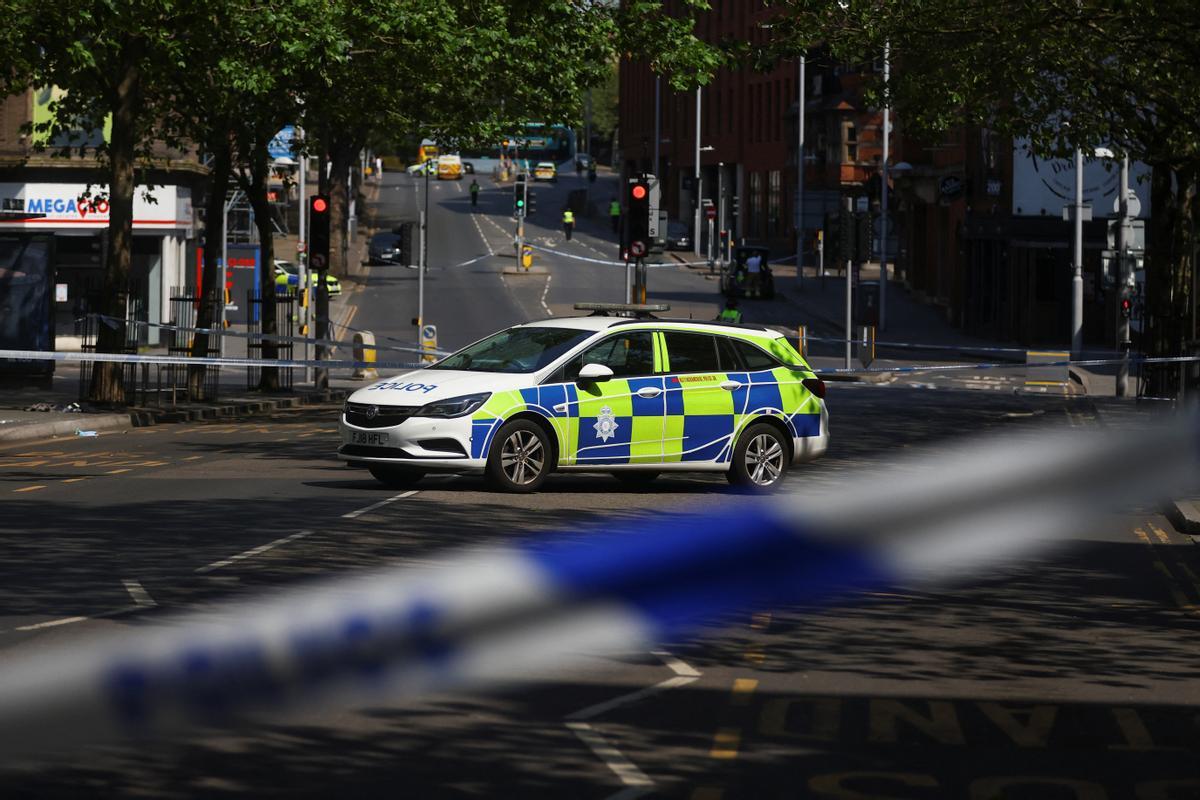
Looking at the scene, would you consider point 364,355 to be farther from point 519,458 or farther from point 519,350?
point 519,458

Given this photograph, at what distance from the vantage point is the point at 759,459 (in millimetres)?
18781

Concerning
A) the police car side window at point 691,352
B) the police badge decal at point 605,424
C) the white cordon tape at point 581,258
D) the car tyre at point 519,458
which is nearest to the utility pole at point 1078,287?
the police car side window at point 691,352

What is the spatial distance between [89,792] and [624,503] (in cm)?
1070

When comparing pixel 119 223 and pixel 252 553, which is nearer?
pixel 252 553

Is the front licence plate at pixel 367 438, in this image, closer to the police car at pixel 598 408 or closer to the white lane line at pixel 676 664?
the police car at pixel 598 408

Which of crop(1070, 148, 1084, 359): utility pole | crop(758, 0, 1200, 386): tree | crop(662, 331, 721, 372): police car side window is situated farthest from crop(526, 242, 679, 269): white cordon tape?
crop(662, 331, 721, 372): police car side window

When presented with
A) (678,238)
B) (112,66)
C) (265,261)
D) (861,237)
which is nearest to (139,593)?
(112,66)

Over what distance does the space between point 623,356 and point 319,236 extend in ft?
63.1

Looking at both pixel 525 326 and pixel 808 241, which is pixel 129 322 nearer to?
pixel 525 326

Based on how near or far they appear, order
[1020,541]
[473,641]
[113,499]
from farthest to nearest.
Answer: [113,499], [1020,541], [473,641]

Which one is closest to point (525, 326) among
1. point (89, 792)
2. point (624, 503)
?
point (624, 503)

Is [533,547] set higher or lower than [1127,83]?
lower

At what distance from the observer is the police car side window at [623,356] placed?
17.9 metres

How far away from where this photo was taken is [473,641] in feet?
34.2
